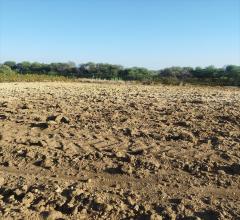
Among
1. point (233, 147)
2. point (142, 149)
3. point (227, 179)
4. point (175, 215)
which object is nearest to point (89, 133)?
point (142, 149)

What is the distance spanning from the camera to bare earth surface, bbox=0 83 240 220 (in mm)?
4703

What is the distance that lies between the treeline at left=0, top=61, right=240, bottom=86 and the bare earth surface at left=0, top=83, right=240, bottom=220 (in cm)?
1667

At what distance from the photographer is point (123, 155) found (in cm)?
619

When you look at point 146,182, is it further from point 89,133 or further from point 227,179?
point 89,133

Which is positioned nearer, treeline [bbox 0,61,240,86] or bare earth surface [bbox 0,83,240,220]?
bare earth surface [bbox 0,83,240,220]

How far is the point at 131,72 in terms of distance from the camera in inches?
1421

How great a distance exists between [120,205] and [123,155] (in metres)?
1.53

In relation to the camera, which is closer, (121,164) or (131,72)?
(121,164)

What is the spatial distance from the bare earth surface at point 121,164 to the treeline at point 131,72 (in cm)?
1667

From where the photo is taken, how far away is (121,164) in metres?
5.86

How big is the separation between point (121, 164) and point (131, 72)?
30.4 metres

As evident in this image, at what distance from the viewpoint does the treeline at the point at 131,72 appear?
29203 millimetres

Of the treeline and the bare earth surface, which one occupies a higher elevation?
the bare earth surface

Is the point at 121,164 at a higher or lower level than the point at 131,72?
higher
